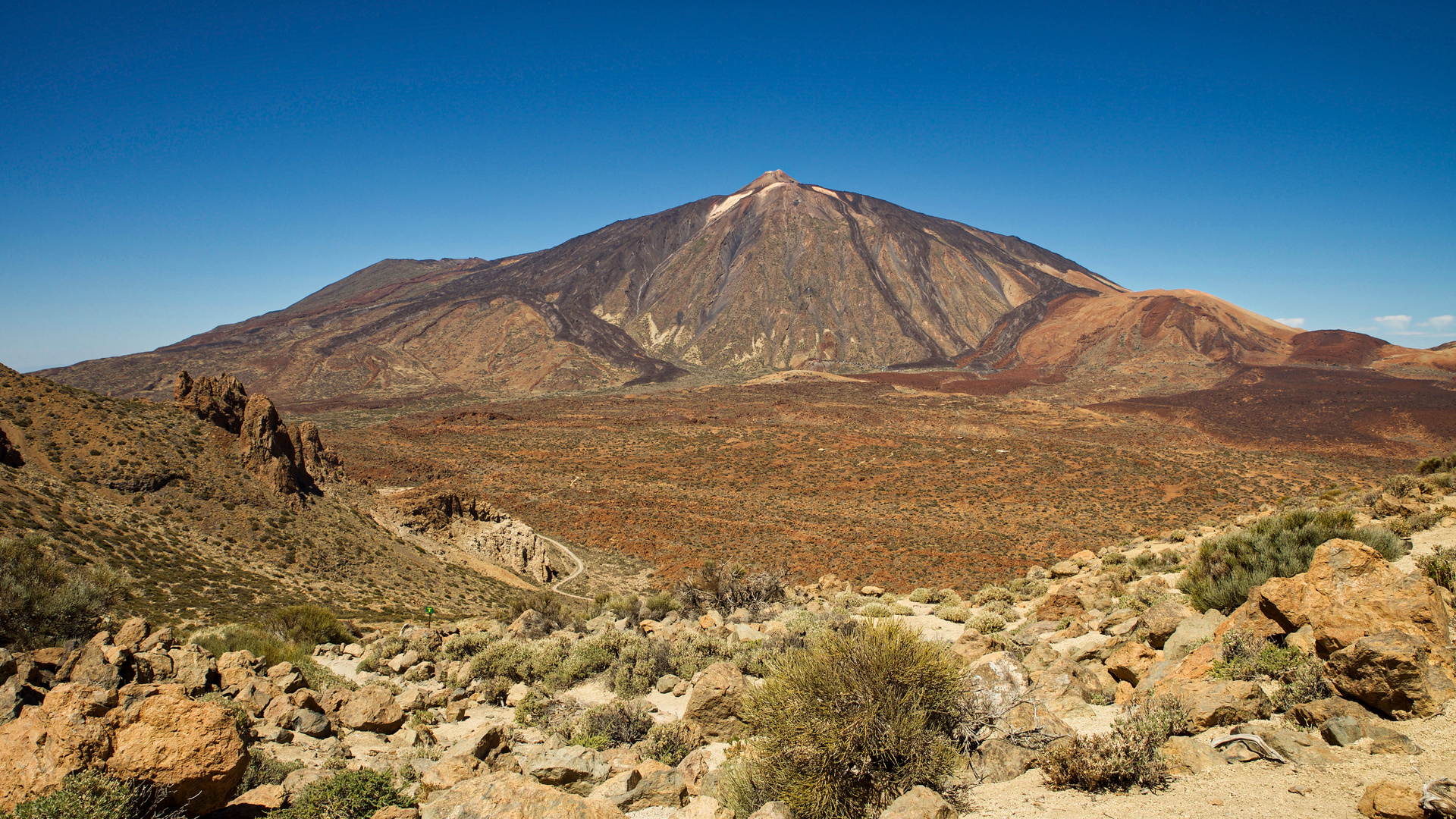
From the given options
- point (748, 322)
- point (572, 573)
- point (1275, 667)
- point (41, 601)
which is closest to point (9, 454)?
point (41, 601)

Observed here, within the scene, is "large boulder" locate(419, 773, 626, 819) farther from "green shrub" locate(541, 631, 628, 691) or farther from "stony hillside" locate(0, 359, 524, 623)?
"stony hillside" locate(0, 359, 524, 623)

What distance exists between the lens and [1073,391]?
241 ft

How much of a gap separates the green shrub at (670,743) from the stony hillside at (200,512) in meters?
9.35

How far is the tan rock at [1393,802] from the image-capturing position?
3.12 m

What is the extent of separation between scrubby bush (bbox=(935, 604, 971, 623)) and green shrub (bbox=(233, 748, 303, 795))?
10.3 meters

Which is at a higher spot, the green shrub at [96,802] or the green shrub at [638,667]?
the green shrub at [96,802]

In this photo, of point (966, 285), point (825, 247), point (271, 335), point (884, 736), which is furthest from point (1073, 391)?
point (271, 335)

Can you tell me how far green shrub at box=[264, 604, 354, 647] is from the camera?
1068cm

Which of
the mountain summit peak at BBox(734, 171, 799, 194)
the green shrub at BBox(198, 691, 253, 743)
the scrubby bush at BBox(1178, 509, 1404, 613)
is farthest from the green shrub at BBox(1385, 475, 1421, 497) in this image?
the mountain summit peak at BBox(734, 171, 799, 194)

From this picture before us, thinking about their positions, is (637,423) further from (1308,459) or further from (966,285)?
(966,285)

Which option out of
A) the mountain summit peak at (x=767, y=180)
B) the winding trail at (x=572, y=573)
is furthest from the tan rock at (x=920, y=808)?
the mountain summit peak at (x=767, y=180)

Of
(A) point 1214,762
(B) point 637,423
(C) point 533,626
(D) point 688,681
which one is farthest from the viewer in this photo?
(B) point 637,423

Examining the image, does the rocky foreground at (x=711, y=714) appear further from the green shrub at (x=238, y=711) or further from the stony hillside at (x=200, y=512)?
the stony hillside at (x=200, y=512)

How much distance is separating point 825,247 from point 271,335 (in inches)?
3673
